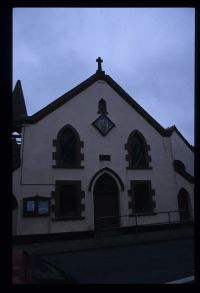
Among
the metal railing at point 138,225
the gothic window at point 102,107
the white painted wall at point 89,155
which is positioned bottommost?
the metal railing at point 138,225

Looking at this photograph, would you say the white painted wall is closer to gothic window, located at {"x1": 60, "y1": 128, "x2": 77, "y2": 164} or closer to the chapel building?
the chapel building

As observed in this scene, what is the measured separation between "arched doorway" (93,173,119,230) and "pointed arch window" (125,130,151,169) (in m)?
1.69

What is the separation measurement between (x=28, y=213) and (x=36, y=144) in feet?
12.3

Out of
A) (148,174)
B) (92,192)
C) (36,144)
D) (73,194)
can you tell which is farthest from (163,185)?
(36,144)

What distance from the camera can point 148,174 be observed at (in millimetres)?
16656

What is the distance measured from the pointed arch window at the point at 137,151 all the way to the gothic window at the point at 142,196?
1057 millimetres

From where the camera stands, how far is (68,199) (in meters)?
14.8

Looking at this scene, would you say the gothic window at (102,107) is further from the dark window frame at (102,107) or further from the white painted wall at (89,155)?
the white painted wall at (89,155)

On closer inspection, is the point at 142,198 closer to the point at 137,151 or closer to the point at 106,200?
the point at 106,200

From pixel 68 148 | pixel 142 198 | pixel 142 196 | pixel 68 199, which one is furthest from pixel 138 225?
pixel 68 148

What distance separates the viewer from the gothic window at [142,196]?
16.0 m

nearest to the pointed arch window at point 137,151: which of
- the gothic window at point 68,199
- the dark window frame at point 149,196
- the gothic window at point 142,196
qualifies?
the dark window frame at point 149,196

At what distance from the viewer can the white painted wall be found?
14070mm

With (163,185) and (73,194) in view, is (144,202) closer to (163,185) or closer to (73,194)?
(163,185)
